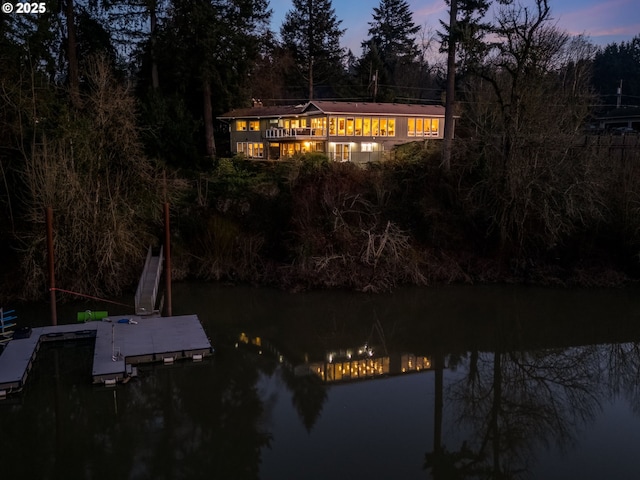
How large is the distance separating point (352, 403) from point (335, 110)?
84.7ft

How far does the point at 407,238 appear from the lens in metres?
25.5

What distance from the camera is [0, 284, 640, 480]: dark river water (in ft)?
35.0

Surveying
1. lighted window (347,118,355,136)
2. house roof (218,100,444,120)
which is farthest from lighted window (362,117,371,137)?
lighted window (347,118,355,136)

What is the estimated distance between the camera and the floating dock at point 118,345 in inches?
537

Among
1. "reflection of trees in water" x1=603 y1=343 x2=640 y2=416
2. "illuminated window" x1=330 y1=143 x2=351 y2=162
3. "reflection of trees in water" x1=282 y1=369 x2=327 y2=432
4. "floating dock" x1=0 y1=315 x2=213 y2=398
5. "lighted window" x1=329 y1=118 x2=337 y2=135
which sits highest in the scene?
"lighted window" x1=329 y1=118 x2=337 y2=135

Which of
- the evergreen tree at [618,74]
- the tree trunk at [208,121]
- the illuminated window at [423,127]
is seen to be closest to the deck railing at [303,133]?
the tree trunk at [208,121]

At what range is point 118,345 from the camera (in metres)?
15.4

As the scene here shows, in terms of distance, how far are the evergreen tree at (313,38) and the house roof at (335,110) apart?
32.3 ft

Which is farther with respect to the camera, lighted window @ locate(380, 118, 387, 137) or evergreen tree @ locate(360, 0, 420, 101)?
evergreen tree @ locate(360, 0, 420, 101)

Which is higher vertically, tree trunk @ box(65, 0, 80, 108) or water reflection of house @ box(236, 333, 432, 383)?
tree trunk @ box(65, 0, 80, 108)

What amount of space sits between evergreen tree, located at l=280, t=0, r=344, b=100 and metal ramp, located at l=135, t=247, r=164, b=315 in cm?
2920

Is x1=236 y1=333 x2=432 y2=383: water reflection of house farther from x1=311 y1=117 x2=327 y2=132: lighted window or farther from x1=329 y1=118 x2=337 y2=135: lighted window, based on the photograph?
x1=311 y1=117 x2=327 y2=132: lighted window

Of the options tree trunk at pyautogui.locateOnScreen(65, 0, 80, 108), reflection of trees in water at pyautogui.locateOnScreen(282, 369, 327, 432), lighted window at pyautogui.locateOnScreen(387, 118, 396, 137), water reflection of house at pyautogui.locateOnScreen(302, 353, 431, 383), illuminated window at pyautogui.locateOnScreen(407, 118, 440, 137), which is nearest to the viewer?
reflection of trees in water at pyautogui.locateOnScreen(282, 369, 327, 432)

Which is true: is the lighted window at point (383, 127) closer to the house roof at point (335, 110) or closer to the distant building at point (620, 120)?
the house roof at point (335, 110)
